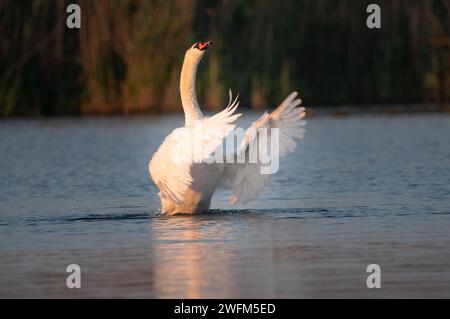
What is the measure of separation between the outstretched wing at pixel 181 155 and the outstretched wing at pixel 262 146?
0.63m

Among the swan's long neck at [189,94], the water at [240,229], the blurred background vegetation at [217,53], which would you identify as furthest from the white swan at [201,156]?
the blurred background vegetation at [217,53]

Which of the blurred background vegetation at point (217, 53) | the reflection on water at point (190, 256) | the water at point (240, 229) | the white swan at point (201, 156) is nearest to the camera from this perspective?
the reflection on water at point (190, 256)

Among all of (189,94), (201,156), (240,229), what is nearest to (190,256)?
(201,156)

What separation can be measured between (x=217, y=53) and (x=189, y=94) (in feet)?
51.1

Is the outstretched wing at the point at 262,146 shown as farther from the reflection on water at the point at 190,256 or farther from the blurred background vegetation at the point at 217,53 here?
the blurred background vegetation at the point at 217,53

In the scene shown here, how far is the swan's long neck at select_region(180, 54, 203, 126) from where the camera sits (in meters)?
12.9

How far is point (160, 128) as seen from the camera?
26.4 m

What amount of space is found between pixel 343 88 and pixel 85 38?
19.6 feet

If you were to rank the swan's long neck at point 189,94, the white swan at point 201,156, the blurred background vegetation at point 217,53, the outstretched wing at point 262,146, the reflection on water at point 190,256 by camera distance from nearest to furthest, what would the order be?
the reflection on water at point 190,256
the white swan at point 201,156
the outstretched wing at point 262,146
the swan's long neck at point 189,94
the blurred background vegetation at point 217,53

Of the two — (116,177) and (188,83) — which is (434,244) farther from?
(116,177)

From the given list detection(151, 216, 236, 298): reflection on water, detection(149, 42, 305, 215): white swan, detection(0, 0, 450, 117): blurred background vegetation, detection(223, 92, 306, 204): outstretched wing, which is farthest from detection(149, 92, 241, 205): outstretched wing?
detection(0, 0, 450, 117): blurred background vegetation

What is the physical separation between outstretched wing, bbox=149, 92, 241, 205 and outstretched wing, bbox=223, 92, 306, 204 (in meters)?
0.63

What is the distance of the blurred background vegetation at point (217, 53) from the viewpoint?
28.1 metres

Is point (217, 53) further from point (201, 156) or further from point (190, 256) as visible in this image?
point (190, 256)
